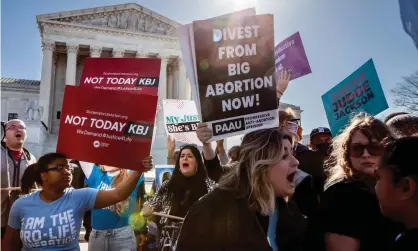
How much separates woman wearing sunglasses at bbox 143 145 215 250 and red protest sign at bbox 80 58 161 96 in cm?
98

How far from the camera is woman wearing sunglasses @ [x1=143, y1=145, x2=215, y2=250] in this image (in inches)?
167

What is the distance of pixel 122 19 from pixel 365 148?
43.1 meters

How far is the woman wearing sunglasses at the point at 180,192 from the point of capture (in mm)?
4234

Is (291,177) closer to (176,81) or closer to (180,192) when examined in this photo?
(180,192)

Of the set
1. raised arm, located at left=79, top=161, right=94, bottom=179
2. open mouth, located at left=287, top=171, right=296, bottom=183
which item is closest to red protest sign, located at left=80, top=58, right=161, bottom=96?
raised arm, located at left=79, top=161, right=94, bottom=179

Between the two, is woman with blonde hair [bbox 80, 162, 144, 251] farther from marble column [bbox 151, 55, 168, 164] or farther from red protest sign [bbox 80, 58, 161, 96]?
marble column [bbox 151, 55, 168, 164]

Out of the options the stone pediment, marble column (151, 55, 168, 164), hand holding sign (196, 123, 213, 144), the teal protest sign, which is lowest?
hand holding sign (196, 123, 213, 144)

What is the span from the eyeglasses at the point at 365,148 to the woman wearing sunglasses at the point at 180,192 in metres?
2.05

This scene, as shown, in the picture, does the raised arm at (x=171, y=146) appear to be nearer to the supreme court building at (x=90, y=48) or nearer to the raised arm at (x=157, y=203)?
the raised arm at (x=157, y=203)

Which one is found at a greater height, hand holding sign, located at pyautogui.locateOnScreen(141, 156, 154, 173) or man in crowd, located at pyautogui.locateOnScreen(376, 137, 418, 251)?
hand holding sign, located at pyautogui.locateOnScreen(141, 156, 154, 173)


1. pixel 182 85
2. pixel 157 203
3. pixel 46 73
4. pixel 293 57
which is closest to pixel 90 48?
pixel 46 73

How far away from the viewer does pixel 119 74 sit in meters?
3.95

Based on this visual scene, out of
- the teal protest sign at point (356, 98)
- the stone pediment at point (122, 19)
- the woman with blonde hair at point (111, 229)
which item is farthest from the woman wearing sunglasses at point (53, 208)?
the stone pediment at point (122, 19)

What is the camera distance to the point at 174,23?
43094 millimetres
